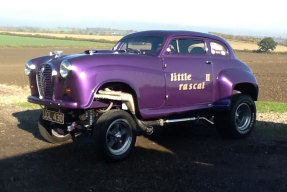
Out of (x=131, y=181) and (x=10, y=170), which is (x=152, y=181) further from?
(x=10, y=170)

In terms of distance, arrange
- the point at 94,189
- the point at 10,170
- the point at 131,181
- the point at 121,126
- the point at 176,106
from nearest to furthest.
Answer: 1. the point at 94,189
2. the point at 131,181
3. the point at 10,170
4. the point at 121,126
5. the point at 176,106

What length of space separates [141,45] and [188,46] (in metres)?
0.86

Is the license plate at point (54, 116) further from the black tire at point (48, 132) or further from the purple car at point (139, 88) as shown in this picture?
the black tire at point (48, 132)

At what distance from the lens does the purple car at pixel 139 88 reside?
541 centimetres

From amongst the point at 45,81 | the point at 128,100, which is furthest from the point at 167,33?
the point at 45,81

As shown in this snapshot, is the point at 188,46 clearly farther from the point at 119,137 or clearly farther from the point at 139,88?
the point at 119,137

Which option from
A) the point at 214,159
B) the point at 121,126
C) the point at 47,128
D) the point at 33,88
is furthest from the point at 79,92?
the point at 214,159

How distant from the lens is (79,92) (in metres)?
5.23

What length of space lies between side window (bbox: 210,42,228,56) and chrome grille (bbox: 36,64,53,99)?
3.18m

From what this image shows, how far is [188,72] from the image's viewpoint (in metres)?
6.59

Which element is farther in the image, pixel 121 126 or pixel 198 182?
pixel 121 126

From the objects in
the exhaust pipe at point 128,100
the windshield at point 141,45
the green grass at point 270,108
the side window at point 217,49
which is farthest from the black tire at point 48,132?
the green grass at point 270,108

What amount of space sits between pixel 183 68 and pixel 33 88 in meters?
2.51

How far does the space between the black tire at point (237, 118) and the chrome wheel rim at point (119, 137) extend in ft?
7.72
